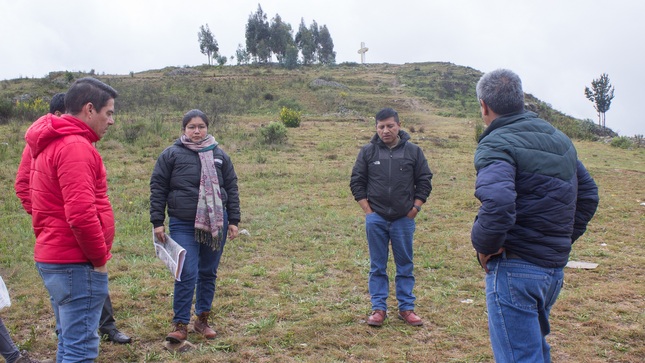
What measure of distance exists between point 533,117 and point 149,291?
392cm

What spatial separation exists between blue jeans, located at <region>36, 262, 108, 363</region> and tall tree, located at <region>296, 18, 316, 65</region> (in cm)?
6231

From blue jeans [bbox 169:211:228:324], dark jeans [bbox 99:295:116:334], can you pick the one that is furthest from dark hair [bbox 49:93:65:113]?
dark jeans [bbox 99:295:116:334]

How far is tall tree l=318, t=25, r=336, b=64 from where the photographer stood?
221 feet

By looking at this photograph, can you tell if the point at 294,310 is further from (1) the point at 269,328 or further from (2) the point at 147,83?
(2) the point at 147,83

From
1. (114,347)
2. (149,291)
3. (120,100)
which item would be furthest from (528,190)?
(120,100)

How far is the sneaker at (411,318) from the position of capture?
422 cm

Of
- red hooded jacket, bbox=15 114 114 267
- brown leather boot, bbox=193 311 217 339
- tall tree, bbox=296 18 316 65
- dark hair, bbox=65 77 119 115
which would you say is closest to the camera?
red hooded jacket, bbox=15 114 114 267

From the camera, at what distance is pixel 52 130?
2.35m

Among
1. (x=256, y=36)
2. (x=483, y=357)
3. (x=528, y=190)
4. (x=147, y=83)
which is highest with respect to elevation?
(x=256, y=36)

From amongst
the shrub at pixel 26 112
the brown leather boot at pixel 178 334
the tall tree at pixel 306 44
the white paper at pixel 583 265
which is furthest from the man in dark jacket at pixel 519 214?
the tall tree at pixel 306 44

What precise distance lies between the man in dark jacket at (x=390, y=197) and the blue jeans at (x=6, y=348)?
2.56 m

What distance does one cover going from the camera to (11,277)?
5285 millimetres

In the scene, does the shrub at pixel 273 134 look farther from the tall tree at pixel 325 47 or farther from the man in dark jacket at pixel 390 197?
the tall tree at pixel 325 47

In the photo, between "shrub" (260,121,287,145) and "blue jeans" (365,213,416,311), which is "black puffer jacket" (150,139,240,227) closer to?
"blue jeans" (365,213,416,311)
